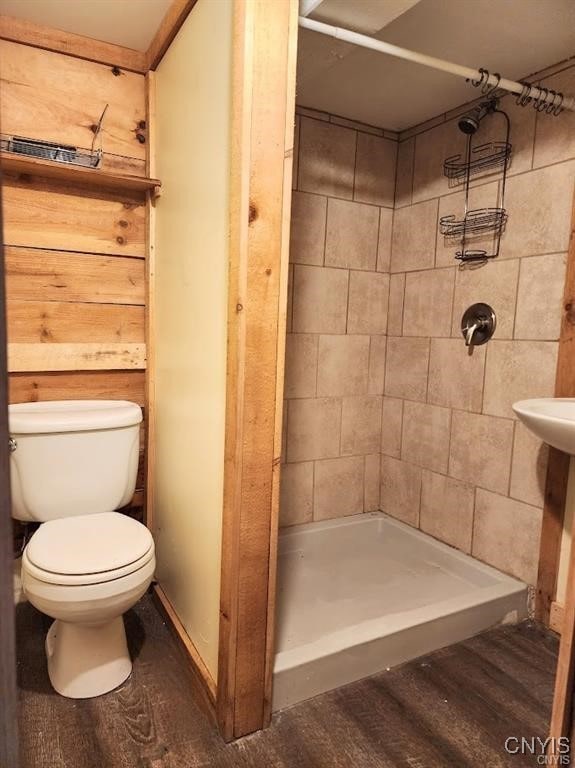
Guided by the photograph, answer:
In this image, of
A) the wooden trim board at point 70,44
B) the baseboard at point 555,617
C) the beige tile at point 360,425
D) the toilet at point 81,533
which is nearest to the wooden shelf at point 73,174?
the wooden trim board at point 70,44

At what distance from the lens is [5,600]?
1.49 ft

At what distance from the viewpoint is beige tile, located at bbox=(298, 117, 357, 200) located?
2504mm

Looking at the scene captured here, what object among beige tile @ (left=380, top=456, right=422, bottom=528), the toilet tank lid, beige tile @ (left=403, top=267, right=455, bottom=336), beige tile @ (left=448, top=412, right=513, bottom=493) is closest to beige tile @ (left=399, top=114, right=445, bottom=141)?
beige tile @ (left=403, top=267, right=455, bottom=336)

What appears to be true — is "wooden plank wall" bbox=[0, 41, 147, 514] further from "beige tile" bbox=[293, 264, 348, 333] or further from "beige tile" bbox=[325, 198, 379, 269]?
"beige tile" bbox=[325, 198, 379, 269]

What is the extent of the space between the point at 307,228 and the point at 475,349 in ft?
3.26

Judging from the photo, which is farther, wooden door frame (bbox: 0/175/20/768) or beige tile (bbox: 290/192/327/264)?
beige tile (bbox: 290/192/327/264)

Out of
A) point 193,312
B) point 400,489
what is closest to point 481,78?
point 193,312

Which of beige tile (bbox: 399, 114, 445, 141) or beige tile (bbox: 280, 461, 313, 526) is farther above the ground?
beige tile (bbox: 399, 114, 445, 141)

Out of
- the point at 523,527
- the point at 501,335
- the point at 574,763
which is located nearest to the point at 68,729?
the point at 574,763

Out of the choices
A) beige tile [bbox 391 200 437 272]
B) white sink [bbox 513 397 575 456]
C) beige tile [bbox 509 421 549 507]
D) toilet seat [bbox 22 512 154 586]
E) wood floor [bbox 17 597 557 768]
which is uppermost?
beige tile [bbox 391 200 437 272]

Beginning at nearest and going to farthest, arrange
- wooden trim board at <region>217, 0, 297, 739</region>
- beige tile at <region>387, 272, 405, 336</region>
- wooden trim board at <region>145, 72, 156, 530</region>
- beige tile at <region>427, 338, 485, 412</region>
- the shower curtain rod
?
wooden trim board at <region>217, 0, 297, 739</region> < the shower curtain rod < wooden trim board at <region>145, 72, 156, 530</region> < beige tile at <region>427, 338, 485, 412</region> < beige tile at <region>387, 272, 405, 336</region>

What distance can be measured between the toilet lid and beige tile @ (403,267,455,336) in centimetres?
167

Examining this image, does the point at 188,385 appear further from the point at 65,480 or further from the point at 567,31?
the point at 567,31

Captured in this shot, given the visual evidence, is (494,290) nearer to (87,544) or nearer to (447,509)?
(447,509)
